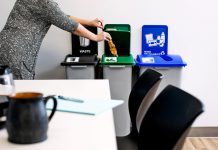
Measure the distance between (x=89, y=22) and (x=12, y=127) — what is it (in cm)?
199

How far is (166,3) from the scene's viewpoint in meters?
3.32

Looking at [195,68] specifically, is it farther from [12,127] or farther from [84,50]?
[12,127]

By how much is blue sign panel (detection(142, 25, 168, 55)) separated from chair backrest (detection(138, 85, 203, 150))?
6.28 ft

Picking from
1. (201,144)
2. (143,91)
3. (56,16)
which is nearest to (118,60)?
(56,16)

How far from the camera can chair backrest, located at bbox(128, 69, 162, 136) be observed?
173cm

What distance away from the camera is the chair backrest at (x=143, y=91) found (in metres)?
1.73

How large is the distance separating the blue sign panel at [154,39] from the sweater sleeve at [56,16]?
1082 millimetres

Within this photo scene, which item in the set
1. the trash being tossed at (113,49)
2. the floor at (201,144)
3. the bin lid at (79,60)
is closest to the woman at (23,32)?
the bin lid at (79,60)

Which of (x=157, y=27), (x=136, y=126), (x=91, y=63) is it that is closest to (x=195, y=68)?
(x=157, y=27)

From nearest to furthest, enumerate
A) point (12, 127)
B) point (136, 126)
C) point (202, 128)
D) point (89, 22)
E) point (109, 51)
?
point (12, 127) → point (136, 126) → point (89, 22) → point (109, 51) → point (202, 128)

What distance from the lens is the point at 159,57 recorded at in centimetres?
326

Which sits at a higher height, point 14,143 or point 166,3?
point 166,3

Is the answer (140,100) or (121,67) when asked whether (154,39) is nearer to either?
(121,67)

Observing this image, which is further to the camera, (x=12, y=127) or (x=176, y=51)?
(x=176, y=51)
